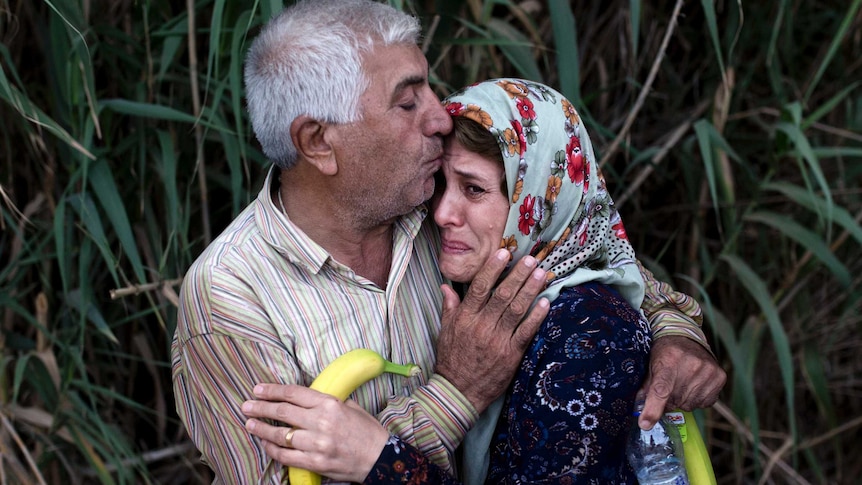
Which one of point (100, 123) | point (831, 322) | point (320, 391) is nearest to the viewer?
point (320, 391)

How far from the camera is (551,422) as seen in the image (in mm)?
1816

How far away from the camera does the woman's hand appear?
172cm

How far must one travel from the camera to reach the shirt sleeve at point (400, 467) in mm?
1764

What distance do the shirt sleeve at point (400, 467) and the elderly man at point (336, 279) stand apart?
0.20 feet

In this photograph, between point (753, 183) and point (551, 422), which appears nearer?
point (551, 422)

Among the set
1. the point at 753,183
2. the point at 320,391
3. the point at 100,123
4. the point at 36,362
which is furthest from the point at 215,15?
the point at 753,183

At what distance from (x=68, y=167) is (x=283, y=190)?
35.4 inches

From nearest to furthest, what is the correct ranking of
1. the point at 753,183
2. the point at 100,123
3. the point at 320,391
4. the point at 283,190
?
the point at 320,391
the point at 283,190
the point at 100,123
the point at 753,183

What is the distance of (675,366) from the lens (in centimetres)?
198

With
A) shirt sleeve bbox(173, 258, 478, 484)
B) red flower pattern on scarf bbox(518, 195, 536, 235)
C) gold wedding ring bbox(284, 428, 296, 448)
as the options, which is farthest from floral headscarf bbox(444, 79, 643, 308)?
gold wedding ring bbox(284, 428, 296, 448)

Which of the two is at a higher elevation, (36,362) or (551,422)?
(551,422)

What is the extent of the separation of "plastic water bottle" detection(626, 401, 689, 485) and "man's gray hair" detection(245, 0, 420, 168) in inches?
36.4

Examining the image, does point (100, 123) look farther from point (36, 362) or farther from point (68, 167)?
point (36, 362)

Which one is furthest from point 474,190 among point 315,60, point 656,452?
point 656,452
